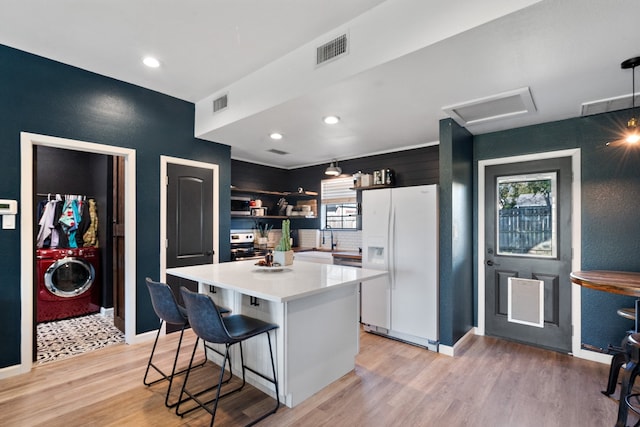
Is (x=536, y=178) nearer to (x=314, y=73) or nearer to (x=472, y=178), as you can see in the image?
(x=472, y=178)

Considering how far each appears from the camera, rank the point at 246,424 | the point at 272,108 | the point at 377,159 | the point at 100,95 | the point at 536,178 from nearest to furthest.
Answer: the point at 246,424 < the point at 272,108 < the point at 100,95 < the point at 536,178 < the point at 377,159

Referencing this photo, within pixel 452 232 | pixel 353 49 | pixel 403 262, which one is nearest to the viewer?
pixel 353 49

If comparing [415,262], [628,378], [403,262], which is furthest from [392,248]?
[628,378]

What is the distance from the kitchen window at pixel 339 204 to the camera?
5.39 m

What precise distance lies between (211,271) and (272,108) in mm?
1612

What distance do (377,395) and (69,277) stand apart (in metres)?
4.22

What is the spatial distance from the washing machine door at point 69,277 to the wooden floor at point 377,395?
1.50m

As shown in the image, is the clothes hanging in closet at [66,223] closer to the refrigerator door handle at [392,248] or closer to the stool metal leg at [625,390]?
the refrigerator door handle at [392,248]

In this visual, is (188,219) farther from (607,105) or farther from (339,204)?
(607,105)

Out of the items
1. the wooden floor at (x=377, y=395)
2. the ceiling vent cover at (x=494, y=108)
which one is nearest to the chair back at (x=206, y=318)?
the wooden floor at (x=377, y=395)

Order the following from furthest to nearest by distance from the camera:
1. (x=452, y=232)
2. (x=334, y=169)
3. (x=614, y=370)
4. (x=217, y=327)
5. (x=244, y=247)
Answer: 1. (x=244, y=247)
2. (x=334, y=169)
3. (x=452, y=232)
4. (x=614, y=370)
5. (x=217, y=327)

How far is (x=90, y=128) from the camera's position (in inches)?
126

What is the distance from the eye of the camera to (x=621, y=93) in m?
2.66

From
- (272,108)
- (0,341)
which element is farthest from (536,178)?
(0,341)
